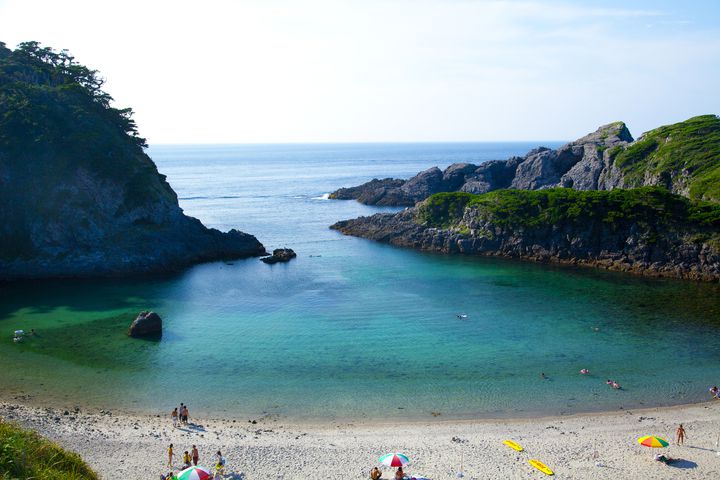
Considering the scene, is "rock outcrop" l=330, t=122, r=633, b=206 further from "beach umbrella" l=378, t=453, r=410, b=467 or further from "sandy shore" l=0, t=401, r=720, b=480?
"beach umbrella" l=378, t=453, r=410, b=467

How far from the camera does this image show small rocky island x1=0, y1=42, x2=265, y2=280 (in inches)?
2509

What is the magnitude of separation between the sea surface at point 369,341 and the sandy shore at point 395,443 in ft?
5.35

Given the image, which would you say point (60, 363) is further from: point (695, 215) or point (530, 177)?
point (530, 177)

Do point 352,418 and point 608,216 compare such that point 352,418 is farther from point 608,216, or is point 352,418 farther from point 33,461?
point 608,216

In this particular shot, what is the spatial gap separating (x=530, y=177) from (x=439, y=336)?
3129 inches

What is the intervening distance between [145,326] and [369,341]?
18.1 metres

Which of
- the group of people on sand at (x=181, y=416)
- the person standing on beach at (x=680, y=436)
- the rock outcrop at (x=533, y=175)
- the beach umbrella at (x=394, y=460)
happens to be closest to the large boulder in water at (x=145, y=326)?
the group of people on sand at (x=181, y=416)

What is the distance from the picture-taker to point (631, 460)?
2742 centimetres

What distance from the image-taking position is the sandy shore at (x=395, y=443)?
1040 inches

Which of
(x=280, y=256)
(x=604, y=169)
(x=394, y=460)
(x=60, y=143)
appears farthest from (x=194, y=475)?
(x=604, y=169)

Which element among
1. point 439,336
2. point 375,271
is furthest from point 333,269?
point 439,336

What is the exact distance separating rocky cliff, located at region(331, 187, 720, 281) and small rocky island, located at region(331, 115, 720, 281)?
11 centimetres

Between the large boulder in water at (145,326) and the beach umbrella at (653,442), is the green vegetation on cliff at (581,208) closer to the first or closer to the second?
the beach umbrella at (653,442)

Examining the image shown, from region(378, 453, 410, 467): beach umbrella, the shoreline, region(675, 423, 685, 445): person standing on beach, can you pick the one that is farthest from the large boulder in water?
region(675, 423, 685, 445): person standing on beach
